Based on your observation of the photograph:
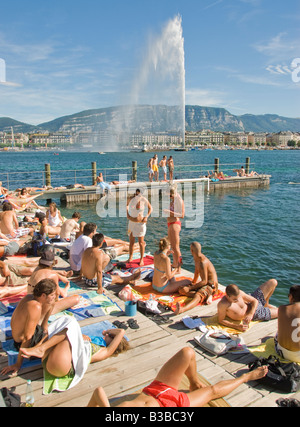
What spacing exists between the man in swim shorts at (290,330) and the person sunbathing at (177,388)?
32.9 inches

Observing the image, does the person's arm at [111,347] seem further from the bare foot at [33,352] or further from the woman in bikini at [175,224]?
the woman in bikini at [175,224]

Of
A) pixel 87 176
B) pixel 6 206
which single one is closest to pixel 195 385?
pixel 6 206

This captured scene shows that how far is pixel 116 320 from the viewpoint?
5.88 meters

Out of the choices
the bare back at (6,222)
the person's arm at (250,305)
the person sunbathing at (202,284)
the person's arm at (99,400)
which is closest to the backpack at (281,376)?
the person's arm at (250,305)

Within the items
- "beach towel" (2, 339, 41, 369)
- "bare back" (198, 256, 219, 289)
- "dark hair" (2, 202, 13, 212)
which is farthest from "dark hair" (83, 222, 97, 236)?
"dark hair" (2, 202, 13, 212)

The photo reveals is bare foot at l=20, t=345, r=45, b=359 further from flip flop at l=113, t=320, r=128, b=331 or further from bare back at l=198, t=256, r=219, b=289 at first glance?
bare back at l=198, t=256, r=219, b=289

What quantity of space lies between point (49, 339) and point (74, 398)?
2.50 ft

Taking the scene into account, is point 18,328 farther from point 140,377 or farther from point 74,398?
point 140,377

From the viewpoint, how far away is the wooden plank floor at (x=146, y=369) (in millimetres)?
3963

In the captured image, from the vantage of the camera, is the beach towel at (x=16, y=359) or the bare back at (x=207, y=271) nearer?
the beach towel at (x=16, y=359)

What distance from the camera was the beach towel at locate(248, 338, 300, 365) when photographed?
4.96 metres

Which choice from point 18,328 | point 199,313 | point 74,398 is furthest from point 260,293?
point 18,328

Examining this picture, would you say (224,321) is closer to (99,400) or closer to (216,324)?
(216,324)
